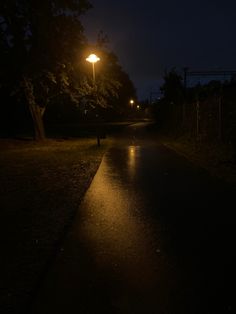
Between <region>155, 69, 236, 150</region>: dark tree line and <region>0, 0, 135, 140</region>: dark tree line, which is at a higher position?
<region>0, 0, 135, 140</region>: dark tree line

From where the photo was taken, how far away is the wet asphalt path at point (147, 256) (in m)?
4.04

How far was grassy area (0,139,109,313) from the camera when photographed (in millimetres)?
4523

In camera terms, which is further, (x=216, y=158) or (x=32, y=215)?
(x=216, y=158)

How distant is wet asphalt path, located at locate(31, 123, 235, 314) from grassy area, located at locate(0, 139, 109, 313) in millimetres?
215

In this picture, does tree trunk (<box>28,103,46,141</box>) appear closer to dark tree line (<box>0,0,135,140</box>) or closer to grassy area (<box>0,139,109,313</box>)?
dark tree line (<box>0,0,135,140</box>)

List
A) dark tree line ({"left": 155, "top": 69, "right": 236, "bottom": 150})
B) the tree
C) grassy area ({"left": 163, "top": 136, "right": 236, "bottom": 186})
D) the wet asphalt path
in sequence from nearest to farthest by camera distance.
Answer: the wet asphalt path, grassy area ({"left": 163, "top": 136, "right": 236, "bottom": 186}), dark tree line ({"left": 155, "top": 69, "right": 236, "bottom": 150}), the tree

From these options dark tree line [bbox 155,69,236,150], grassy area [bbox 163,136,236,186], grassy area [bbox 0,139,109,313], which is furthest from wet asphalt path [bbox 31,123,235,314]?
dark tree line [bbox 155,69,236,150]

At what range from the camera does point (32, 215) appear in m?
7.47

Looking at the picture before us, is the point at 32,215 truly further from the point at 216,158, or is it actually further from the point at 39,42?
the point at 39,42

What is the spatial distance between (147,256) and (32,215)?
9.78 feet

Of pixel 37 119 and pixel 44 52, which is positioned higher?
pixel 44 52

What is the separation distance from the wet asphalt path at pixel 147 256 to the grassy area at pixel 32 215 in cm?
21

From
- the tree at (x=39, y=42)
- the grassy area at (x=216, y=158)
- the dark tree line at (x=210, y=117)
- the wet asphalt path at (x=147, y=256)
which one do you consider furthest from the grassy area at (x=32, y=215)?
the tree at (x=39, y=42)

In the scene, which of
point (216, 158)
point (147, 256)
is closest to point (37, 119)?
point (216, 158)
